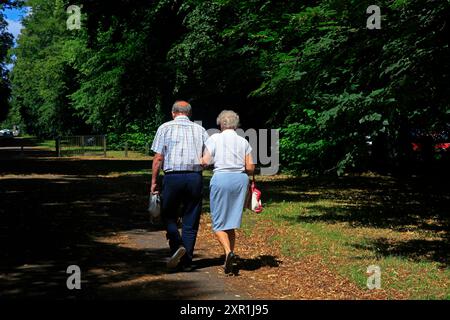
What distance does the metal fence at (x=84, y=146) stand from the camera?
36.2m

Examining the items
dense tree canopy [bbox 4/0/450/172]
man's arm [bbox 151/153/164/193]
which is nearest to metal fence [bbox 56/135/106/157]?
dense tree canopy [bbox 4/0/450/172]

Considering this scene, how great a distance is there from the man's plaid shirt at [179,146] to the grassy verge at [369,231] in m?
2.19

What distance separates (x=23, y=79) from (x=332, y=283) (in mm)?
71398

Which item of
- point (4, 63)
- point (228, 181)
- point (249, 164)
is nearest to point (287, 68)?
point (249, 164)

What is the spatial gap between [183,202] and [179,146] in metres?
0.71

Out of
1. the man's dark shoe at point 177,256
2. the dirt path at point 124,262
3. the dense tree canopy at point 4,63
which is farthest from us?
the dense tree canopy at point 4,63

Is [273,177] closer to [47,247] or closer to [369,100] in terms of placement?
[369,100]

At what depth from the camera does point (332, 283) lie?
646 cm

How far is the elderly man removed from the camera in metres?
6.91

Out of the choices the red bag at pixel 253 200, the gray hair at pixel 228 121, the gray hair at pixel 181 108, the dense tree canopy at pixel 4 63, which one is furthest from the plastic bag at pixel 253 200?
the dense tree canopy at pixel 4 63

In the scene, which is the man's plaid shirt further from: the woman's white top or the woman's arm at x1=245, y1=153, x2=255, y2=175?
the woman's arm at x1=245, y1=153, x2=255, y2=175

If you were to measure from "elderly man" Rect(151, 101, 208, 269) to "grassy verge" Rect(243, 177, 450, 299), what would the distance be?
5.97ft

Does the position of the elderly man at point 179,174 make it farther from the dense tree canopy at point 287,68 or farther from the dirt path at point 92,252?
the dense tree canopy at point 287,68

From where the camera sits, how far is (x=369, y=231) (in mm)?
9938
